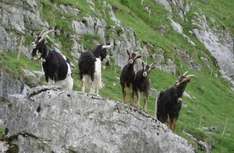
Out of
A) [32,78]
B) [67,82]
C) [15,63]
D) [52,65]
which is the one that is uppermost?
[52,65]

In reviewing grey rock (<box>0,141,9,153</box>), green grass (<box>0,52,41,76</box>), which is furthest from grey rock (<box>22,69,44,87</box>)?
grey rock (<box>0,141,9,153</box>)

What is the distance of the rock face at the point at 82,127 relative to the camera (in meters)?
26.8

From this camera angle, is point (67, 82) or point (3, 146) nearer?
point (3, 146)

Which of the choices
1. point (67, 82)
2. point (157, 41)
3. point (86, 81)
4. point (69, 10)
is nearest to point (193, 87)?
point (157, 41)

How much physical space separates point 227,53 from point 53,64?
71849mm

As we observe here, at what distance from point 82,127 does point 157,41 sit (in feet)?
184

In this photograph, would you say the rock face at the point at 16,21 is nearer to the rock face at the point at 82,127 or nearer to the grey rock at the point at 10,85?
the grey rock at the point at 10,85

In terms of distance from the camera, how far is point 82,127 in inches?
1064

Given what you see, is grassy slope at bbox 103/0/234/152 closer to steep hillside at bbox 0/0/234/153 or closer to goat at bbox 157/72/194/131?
steep hillside at bbox 0/0/234/153

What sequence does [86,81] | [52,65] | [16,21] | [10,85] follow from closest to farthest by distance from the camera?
1. [52,65]
2. [86,81]
3. [10,85]
4. [16,21]

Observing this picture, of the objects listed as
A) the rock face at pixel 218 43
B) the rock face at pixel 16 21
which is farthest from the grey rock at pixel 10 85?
the rock face at pixel 218 43

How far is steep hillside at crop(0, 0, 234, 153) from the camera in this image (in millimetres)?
54562

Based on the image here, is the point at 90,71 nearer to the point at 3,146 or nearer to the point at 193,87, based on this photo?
the point at 3,146

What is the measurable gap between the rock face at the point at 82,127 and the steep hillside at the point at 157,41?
49.2ft
